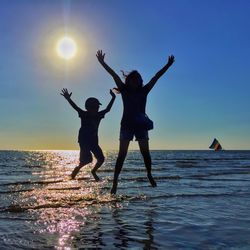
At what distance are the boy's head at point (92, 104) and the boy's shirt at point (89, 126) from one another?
0.13 metres

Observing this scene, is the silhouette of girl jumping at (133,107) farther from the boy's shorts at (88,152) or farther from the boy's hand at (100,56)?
the boy's shorts at (88,152)

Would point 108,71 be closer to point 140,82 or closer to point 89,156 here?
point 140,82

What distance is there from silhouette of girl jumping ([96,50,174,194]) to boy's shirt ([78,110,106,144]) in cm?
298

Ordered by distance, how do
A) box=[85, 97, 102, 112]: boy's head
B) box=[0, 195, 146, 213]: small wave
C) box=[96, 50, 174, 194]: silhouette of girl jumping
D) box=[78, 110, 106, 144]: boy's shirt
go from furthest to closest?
box=[78, 110, 106, 144]: boy's shirt, box=[85, 97, 102, 112]: boy's head, box=[96, 50, 174, 194]: silhouette of girl jumping, box=[0, 195, 146, 213]: small wave

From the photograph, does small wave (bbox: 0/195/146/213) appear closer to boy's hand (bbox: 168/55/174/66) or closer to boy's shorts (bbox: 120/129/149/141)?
boy's shorts (bbox: 120/129/149/141)

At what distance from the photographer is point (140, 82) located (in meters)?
8.16

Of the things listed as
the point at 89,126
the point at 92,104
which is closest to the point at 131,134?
the point at 92,104

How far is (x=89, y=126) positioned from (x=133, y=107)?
333 centimetres

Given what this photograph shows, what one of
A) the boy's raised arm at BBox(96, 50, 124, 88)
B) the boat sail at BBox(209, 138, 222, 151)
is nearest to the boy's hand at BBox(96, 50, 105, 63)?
the boy's raised arm at BBox(96, 50, 124, 88)

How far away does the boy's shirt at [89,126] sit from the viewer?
36.2 ft

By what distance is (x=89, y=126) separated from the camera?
36.6 feet

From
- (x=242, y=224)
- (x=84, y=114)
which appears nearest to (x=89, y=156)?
(x=84, y=114)

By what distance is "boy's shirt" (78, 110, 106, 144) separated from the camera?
36.2 ft

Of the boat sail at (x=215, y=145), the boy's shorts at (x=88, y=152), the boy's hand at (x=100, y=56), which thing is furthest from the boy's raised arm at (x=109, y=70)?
the boat sail at (x=215, y=145)
